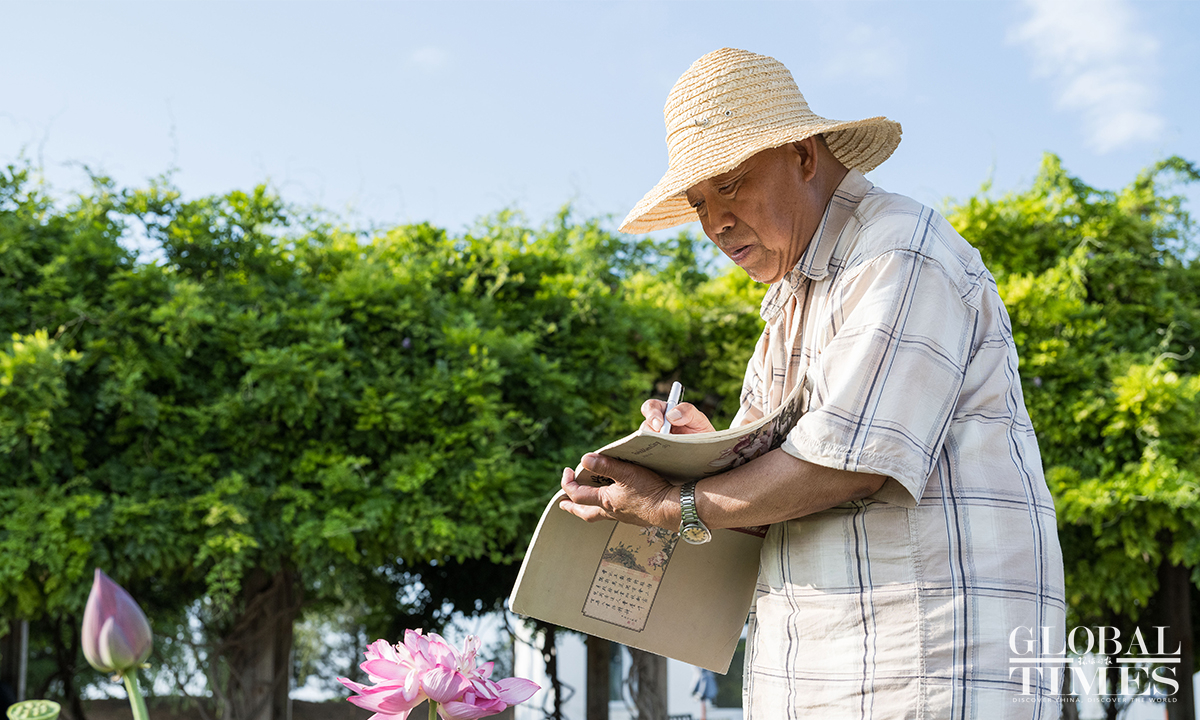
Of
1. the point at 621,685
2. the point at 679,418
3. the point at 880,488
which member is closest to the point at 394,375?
the point at 679,418

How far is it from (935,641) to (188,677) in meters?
7.13

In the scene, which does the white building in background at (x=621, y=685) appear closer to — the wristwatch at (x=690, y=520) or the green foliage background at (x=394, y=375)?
the green foliage background at (x=394, y=375)

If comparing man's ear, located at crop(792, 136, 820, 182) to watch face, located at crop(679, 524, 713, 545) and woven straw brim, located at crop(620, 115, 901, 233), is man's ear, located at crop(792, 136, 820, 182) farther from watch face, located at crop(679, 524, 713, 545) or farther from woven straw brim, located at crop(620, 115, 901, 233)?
watch face, located at crop(679, 524, 713, 545)

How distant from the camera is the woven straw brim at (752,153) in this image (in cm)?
134

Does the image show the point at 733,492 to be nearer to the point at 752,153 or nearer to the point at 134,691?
the point at 752,153

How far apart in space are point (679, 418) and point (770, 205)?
15.6 inches

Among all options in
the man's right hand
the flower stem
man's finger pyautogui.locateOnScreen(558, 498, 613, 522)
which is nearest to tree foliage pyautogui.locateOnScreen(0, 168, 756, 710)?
the man's right hand

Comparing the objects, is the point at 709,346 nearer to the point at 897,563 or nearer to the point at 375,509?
the point at 375,509

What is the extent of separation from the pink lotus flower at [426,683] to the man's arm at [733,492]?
1.13ft

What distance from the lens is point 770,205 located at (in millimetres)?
1398

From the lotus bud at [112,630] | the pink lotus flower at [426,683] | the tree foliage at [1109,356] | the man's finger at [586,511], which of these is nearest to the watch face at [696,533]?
the man's finger at [586,511]

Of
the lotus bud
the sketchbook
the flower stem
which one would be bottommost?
the flower stem

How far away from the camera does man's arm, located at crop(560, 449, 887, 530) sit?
1.18m

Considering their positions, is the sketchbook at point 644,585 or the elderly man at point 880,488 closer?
the elderly man at point 880,488
